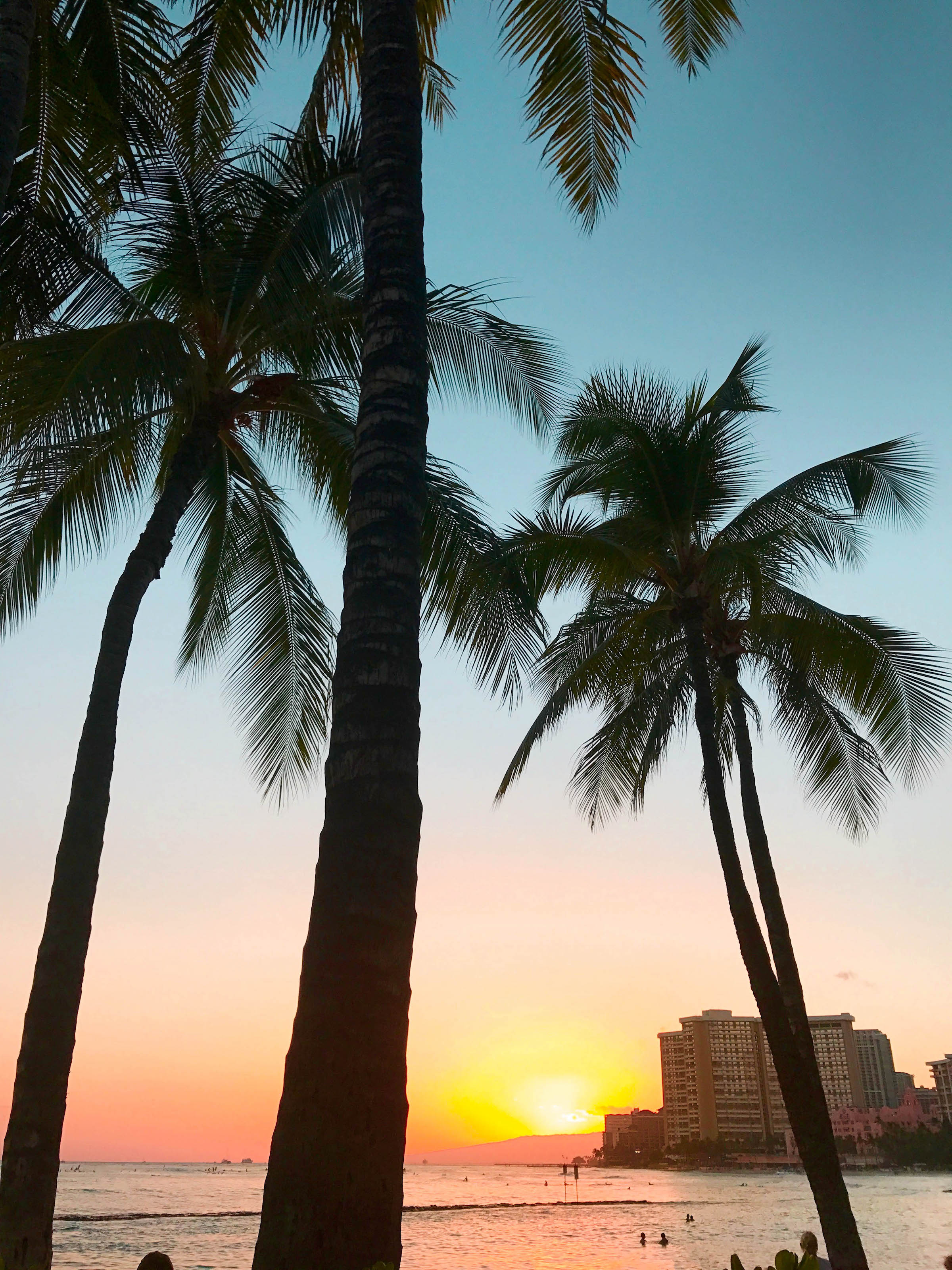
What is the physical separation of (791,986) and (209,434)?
9387 mm

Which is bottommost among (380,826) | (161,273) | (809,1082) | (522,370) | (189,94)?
(809,1082)

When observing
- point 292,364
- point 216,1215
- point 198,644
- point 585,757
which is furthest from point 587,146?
point 216,1215

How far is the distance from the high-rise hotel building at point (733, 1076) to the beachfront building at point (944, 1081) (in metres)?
14.1

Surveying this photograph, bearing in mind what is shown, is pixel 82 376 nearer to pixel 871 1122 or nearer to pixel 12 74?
pixel 12 74

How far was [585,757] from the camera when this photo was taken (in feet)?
48.2

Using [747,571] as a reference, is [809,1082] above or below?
below

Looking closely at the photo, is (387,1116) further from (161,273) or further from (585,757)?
(585,757)

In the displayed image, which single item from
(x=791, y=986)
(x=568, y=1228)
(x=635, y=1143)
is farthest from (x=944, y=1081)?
(x=791, y=986)

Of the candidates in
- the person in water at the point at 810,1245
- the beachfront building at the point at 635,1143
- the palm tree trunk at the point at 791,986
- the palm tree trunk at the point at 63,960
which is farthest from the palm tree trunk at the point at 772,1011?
the beachfront building at the point at 635,1143

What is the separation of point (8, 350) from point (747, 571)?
7781mm

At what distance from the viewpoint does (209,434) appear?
9289mm

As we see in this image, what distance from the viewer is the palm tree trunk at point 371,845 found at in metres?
2.74

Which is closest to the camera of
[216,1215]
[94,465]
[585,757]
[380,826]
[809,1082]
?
[380,826]

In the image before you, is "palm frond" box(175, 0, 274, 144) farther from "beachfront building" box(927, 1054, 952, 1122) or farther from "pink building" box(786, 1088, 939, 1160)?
"beachfront building" box(927, 1054, 952, 1122)
